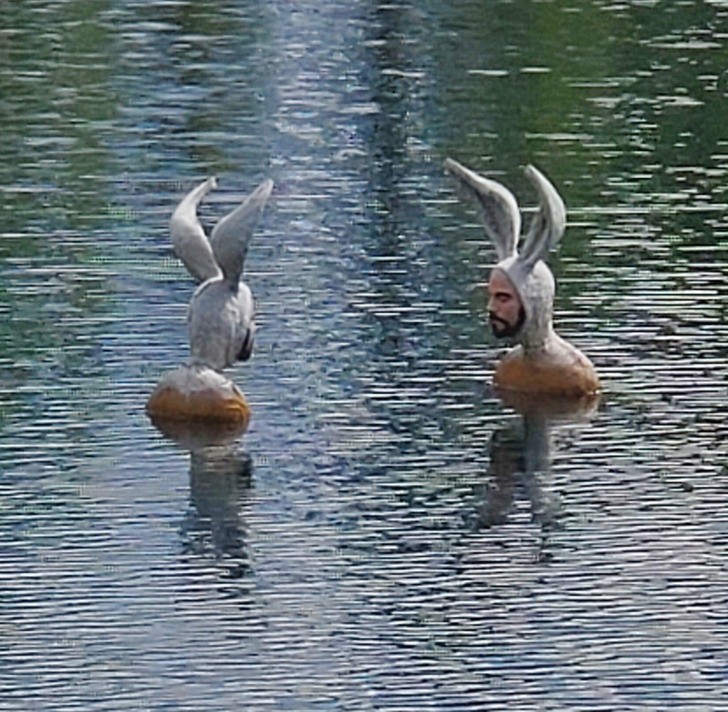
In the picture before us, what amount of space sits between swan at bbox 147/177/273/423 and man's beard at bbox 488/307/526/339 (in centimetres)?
125

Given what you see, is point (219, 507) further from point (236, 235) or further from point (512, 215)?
point (512, 215)

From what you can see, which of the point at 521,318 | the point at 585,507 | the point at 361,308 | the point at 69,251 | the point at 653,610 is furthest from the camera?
the point at 69,251

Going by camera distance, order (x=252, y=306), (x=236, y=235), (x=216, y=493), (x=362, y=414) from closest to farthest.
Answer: (x=216, y=493) < (x=236, y=235) < (x=252, y=306) < (x=362, y=414)

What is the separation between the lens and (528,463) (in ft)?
46.4

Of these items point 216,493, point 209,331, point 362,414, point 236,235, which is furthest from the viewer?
point 362,414

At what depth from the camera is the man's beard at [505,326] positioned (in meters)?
14.9

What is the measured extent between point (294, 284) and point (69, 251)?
1668 millimetres

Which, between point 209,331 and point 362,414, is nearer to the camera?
point 209,331

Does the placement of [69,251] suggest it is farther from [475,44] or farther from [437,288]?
[475,44]

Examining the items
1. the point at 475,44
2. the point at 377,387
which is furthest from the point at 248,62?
the point at 377,387

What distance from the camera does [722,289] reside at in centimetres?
1753

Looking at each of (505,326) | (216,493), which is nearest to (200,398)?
(216,493)

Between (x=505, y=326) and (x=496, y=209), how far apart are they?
0.62 metres

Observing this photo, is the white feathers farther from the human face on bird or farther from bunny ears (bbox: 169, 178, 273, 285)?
the human face on bird
